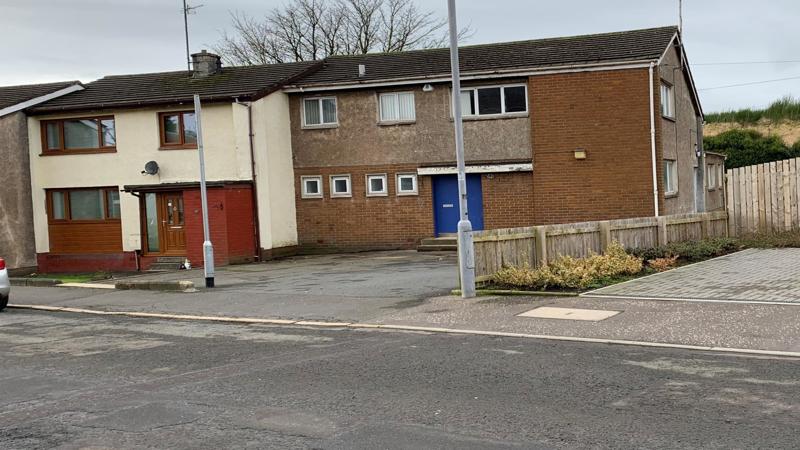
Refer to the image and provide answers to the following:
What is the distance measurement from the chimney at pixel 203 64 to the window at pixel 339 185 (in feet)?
20.0

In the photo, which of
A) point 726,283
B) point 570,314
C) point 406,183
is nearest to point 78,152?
point 406,183

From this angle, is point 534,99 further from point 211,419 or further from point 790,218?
point 211,419

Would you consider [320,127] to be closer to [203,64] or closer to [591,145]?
[203,64]

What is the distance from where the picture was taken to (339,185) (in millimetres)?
25203

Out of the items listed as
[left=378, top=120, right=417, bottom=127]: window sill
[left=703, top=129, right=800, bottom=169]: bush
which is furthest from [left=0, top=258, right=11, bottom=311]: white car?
[left=703, top=129, right=800, bottom=169]: bush

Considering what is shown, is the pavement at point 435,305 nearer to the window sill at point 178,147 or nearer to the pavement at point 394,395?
the pavement at point 394,395

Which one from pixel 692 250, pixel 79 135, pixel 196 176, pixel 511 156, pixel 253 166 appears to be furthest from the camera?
pixel 79 135

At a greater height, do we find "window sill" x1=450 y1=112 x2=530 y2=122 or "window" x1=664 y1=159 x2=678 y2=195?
"window sill" x1=450 y1=112 x2=530 y2=122

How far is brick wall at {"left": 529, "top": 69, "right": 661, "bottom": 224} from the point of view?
72.2 ft

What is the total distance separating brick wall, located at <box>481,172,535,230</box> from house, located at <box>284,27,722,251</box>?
0.04 metres

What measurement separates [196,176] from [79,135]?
4.92 meters

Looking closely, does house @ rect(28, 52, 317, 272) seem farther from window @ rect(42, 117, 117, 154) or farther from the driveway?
the driveway

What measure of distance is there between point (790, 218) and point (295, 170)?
48.3 feet

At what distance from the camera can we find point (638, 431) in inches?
218
